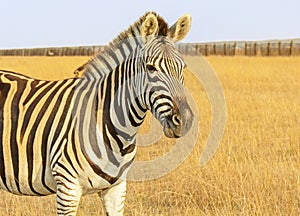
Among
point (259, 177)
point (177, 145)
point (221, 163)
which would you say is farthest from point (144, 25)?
point (177, 145)

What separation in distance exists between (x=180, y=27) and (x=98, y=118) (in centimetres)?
83

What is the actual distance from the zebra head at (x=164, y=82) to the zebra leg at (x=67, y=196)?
731 millimetres

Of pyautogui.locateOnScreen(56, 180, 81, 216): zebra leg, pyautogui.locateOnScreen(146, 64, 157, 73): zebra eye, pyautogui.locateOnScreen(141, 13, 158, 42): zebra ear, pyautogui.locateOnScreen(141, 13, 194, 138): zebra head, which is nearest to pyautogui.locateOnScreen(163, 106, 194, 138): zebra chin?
pyautogui.locateOnScreen(141, 13, 194, 138): zebra head

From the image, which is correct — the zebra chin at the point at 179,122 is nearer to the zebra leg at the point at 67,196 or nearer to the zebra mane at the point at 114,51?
the zebra mane at the point at 114,51

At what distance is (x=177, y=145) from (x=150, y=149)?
62 centimetres

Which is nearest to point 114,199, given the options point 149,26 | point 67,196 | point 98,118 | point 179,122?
point 67,196

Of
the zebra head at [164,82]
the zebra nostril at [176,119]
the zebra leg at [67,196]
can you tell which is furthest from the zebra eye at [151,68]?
the zebra leg at [67,196]

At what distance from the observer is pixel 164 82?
304 cm

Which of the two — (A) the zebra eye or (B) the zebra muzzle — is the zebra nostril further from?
(A) the zebra eye

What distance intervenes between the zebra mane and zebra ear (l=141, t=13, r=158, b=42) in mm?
87

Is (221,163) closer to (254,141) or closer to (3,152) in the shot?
Answer: (254,141)

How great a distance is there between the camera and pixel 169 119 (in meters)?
3.02

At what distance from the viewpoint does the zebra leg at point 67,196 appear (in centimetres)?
331

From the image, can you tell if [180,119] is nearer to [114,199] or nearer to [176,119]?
[176,119]
